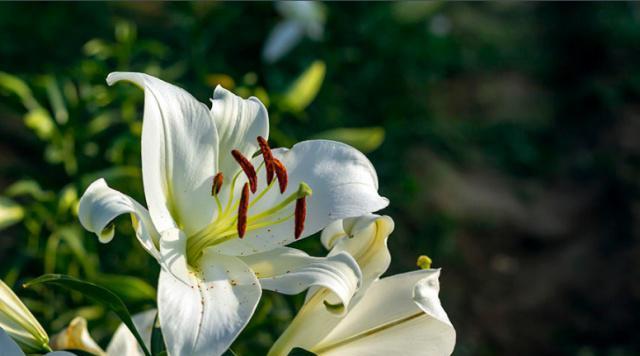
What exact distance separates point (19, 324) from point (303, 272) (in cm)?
25

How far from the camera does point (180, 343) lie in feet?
2.19

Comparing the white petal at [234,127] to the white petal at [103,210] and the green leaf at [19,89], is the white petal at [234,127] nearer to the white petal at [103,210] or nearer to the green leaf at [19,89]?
the white petal at [103,210]

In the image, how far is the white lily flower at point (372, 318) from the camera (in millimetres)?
786

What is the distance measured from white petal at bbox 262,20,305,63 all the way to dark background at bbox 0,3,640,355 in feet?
0.13

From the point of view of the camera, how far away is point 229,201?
0.84 m

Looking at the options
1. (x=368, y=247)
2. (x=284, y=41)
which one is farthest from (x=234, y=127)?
(x=284, y=41)

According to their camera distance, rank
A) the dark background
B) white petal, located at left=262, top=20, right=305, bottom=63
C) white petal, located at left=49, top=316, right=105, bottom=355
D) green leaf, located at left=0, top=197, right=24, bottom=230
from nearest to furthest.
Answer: white petal, located at left=49, top=316, right=105, bottom=355
green leaf, located at left=0, top=197, right=24, bottom=230
the dark background
white petal, located at left=262, top=20, right=305, bottom=63

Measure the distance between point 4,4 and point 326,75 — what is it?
4.57ft

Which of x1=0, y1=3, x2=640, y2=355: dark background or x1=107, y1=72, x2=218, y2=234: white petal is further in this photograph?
x1=0, y1=3, x2=640, y2=355: dark background

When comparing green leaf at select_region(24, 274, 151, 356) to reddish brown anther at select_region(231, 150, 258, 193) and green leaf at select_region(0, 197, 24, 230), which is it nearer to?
reddish brown anther at select_region(231, 150, 258, 193)

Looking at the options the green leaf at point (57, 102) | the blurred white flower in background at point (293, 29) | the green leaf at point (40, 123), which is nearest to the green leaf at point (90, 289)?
the green leaf at point (40, 123)

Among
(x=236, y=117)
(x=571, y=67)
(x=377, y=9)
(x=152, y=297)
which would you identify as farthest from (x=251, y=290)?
(x=571, y=67)

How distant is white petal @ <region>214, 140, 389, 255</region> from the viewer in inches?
32.1

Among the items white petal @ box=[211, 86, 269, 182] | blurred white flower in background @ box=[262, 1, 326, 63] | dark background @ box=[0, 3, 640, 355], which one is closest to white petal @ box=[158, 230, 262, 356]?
white petal @ box=[211, 86, 269, 182]
